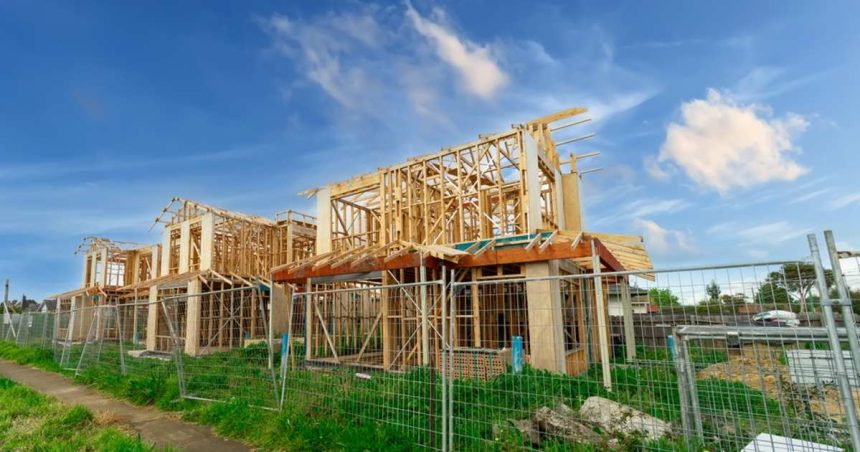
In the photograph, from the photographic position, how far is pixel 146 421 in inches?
288

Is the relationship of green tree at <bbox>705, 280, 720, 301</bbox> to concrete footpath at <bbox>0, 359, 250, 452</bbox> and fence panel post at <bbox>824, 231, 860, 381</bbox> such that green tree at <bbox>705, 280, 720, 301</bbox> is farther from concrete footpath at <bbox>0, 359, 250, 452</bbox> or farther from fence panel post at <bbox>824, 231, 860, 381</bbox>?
concrete footpath at <bbox>0, 359, 250, 452</bbox>

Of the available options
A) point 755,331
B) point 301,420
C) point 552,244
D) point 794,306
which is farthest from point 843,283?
point 552,244

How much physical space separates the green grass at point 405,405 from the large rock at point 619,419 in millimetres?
148

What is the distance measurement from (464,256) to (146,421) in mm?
7142

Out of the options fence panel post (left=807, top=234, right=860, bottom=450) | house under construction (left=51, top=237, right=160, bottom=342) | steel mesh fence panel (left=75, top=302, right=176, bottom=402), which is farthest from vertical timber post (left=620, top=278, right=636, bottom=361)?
house under construction (left=51, top=237, right=160, bottom=342)

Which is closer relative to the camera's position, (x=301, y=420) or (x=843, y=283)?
(x=843, y=283)

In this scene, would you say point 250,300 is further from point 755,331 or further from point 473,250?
point 755,331

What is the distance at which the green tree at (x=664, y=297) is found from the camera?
437cm

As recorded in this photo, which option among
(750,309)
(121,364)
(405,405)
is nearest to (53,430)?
(121,364)

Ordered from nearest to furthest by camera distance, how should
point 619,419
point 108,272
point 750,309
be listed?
point 750,309
point 619,419
point 108,272

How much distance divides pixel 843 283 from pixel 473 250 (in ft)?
27.2

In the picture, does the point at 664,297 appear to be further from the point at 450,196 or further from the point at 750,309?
the point at 450,196

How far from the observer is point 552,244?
10.2 m

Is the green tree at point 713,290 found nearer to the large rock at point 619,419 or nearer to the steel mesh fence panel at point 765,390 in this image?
the steel mesh fence panel at point 765,390
